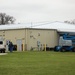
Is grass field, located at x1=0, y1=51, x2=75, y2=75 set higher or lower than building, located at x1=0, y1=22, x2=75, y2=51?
lower

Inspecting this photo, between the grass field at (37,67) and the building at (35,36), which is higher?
the building at (35,36)

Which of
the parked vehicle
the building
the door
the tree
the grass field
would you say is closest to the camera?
the grass field

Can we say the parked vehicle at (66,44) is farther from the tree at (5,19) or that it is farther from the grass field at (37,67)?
the tree at (5,19)

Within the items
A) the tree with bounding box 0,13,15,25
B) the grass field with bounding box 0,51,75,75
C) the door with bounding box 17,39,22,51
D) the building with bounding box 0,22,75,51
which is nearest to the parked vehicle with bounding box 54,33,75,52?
the building with bounding box 0,22,75,51

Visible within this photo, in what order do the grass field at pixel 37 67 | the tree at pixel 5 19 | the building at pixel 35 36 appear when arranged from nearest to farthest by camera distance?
the grass field at pixel 37 67
the building at pixel 35 36
the tree at pixel 5 19

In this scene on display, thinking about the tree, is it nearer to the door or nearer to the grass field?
the door

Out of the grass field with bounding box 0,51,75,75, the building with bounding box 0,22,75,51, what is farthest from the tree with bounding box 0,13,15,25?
the grass field with bounding box 0,51,75,75

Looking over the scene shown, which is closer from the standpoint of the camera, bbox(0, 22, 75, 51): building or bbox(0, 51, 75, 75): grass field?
bbox(0, 51, 75, 75): grass field

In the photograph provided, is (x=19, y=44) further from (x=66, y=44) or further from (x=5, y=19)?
(x=5, y=19)

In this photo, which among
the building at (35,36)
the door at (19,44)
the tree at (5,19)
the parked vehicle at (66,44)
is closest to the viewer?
the parked vehicle at (66,44)

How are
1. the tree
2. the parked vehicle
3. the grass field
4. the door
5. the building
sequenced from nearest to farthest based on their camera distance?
the grass field
the parked vehicle
the building
the door
the tree

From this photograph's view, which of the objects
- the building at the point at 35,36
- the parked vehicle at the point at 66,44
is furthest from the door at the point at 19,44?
the parked vehicle at the point at 66,44

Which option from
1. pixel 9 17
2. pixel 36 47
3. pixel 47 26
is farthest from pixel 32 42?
pixel 9 17

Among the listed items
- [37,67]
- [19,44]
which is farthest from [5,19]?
[37,67]
